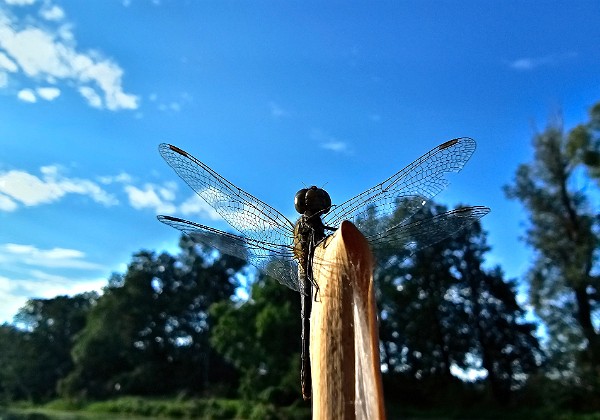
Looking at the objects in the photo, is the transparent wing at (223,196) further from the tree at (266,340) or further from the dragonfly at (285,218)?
the tree at (266,340)

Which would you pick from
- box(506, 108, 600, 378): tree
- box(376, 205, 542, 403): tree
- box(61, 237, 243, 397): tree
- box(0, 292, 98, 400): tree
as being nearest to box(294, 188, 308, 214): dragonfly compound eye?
box(506, 108, 600, 378): tree

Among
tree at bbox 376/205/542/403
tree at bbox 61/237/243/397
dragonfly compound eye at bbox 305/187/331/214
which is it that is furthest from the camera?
tree at bbox 61/237/243/397

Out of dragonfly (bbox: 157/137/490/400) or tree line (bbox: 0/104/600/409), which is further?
tree line (bbox: 0/104/600/409)

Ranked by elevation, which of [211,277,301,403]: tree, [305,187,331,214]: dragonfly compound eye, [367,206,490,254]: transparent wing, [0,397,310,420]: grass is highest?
[211,277,301,403]: tree

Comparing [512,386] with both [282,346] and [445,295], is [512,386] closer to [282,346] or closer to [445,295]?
[445,295]

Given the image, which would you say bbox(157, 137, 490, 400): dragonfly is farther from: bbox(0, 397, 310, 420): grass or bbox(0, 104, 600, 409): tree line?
bbox(0, 397, 310, 420): grass

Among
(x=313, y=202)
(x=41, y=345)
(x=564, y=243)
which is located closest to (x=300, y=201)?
(x=313, y=202)
